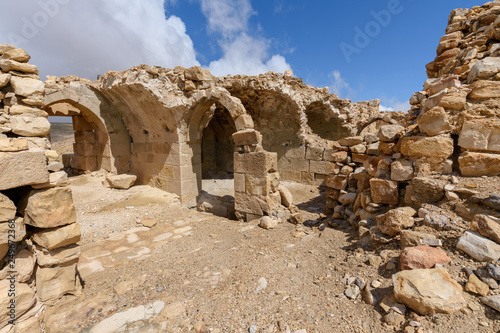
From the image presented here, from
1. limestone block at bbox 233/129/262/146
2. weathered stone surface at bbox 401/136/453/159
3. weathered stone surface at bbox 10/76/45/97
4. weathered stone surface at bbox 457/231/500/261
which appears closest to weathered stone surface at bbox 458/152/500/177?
weathered stone surface at bbox 401/136/453/159

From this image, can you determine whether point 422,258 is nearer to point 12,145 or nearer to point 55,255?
point 55,255

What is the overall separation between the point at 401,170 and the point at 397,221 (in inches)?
28.5

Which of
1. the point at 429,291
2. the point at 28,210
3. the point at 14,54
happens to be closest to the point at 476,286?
the point at 429,291

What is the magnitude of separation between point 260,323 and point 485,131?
113 inches

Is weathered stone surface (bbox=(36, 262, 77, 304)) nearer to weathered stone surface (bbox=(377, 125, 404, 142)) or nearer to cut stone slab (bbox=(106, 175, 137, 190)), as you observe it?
weathered stone surface (bbox=(377, 125, 404, 142))

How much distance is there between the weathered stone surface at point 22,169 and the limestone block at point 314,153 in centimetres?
769

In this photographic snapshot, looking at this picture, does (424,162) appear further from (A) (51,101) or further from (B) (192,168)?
(A) (51,101)

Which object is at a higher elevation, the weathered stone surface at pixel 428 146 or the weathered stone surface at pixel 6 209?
the weathered stone surface at pixel 428 146

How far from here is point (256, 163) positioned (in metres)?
4.81

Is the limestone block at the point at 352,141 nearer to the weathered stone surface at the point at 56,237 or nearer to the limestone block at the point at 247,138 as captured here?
the limestone block at the point at 247,138

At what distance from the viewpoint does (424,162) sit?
2635 millimetres

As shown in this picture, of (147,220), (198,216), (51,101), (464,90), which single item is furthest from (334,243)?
(51,101)

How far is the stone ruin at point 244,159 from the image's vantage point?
1839 mm

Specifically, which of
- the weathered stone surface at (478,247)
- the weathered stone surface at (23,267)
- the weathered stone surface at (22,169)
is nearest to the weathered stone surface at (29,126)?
the weathered stone surface at (22,169)
